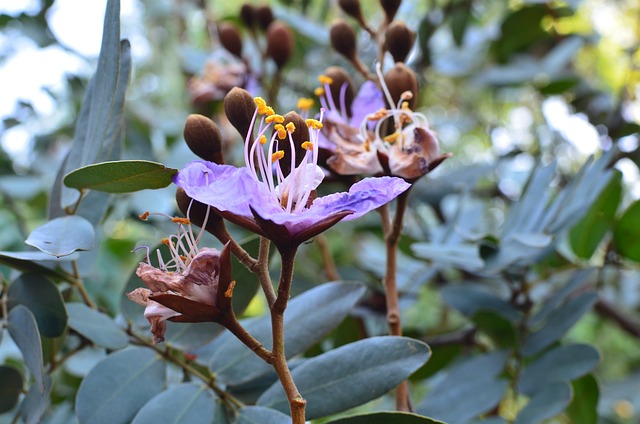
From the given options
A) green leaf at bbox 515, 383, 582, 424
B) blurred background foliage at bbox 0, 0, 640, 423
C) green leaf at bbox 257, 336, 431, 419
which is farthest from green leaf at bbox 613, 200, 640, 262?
green leaf at bbox 257, 336, 431, 419

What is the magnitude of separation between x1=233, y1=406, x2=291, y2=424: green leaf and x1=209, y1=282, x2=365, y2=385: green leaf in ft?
0.19

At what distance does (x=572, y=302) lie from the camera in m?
0.81

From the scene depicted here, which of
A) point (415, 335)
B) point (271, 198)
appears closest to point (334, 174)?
point (271, 198)

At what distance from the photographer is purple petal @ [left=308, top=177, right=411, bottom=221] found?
1.56 feet

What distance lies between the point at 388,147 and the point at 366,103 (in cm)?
7

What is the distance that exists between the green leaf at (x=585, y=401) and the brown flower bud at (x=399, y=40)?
45 cm

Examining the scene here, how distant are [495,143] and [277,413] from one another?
119 centimetres

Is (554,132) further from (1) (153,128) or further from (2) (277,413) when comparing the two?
(2) (277,413)

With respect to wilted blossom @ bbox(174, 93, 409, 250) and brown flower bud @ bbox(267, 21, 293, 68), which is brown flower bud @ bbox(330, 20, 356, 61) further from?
wilted blossom @ bbox(174, 93, 409, 250)

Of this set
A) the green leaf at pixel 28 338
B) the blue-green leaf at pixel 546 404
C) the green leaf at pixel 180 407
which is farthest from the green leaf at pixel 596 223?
the green leaf at pixel 28 338

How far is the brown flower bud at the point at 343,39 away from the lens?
82cm

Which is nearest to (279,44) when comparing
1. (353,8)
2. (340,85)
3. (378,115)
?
(353,8)

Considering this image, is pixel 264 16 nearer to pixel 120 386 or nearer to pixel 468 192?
pixel 468 192

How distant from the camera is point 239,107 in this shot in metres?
0.56
